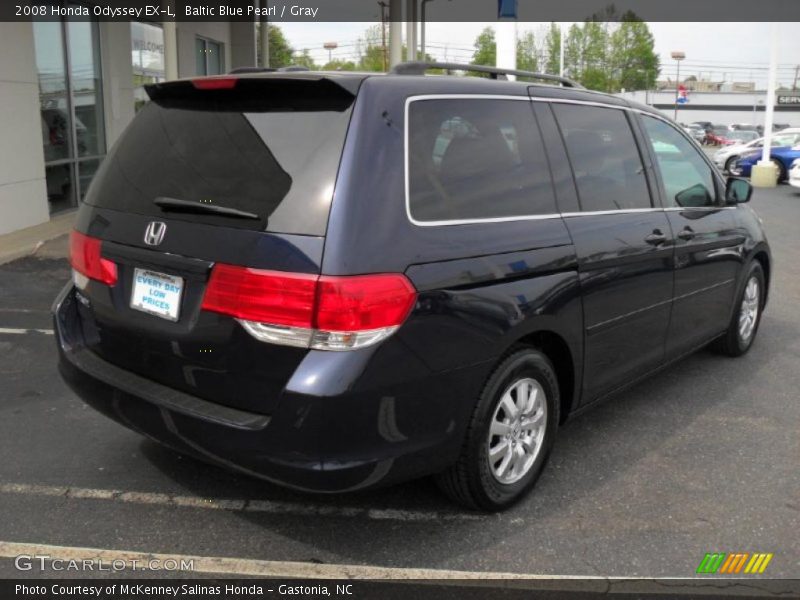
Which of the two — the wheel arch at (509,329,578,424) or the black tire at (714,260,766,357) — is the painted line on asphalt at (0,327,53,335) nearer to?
the wheel arch at (509,329,578,424)

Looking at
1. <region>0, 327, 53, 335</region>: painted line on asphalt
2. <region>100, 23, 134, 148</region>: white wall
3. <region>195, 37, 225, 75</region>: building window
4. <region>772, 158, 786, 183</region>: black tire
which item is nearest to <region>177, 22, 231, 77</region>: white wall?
<region>195, 37, 225, 75</region>: building window

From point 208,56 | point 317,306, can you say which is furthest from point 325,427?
point 208,56

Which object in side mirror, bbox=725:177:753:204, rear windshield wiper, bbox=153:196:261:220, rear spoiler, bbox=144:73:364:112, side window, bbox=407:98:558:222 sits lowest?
side mirror, bbox=725:177:753:204

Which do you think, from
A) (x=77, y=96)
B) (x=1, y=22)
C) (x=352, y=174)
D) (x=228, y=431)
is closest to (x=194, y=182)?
(x=352, y=174)

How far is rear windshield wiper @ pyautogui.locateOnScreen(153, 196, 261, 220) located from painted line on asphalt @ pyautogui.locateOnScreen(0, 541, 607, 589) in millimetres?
1300

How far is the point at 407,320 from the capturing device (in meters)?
2.61

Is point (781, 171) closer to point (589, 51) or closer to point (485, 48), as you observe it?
point (485, 48)

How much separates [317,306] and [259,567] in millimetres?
1064

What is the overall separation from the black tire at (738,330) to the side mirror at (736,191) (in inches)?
A: 20.1

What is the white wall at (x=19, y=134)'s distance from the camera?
885 centimetres

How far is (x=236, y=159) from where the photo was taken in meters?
2.84

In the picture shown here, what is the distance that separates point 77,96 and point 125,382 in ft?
30.3

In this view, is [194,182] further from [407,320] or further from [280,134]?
[407,320]

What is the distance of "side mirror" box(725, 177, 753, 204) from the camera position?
5098 millimetres
